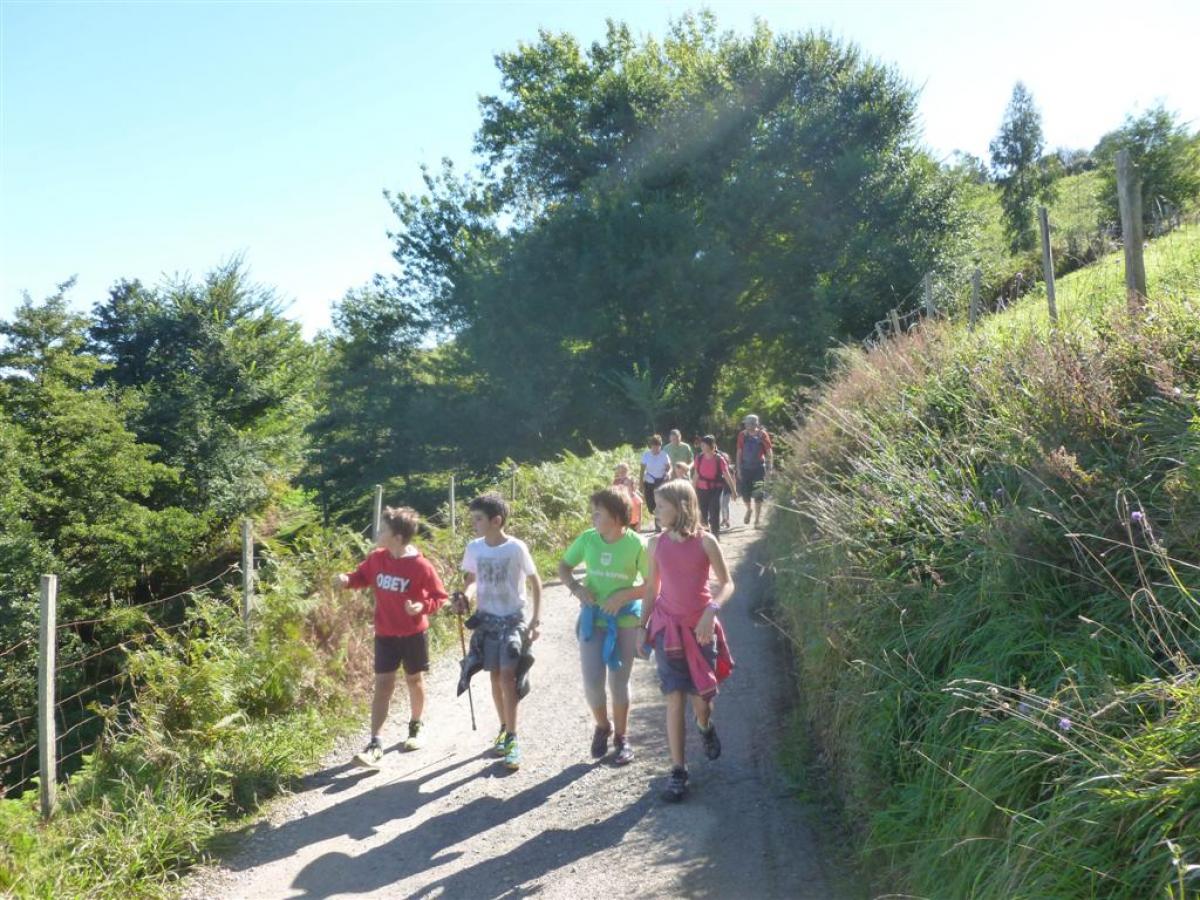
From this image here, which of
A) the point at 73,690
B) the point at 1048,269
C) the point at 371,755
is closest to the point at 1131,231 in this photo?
the point at 1048,269

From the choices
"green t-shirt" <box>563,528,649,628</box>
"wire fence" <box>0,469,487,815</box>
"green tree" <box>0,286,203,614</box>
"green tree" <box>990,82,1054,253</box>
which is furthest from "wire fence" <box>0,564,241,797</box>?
"green tree" <box>990,82,1054,253</box>

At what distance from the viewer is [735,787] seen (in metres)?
5.57

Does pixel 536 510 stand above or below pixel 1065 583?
above

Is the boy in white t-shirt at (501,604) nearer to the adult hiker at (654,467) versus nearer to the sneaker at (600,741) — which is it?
the sneaker at (600,741)

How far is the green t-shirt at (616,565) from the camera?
237 inches

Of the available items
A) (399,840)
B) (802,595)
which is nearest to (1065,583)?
(802,595)

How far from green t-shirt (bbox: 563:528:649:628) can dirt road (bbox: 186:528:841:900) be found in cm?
111

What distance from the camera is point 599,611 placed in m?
6.10

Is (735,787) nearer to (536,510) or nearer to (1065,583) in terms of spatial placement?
(1065,583)

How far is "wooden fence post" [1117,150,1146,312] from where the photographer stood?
21.7 ft

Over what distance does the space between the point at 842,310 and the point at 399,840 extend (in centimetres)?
2694

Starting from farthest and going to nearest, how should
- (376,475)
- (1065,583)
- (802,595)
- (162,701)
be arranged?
(376,475), (802,595), (162,701), (1065,583)

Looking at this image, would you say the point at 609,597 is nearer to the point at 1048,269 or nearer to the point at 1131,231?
the point at 1131,231

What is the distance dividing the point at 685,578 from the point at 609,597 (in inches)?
28.5
